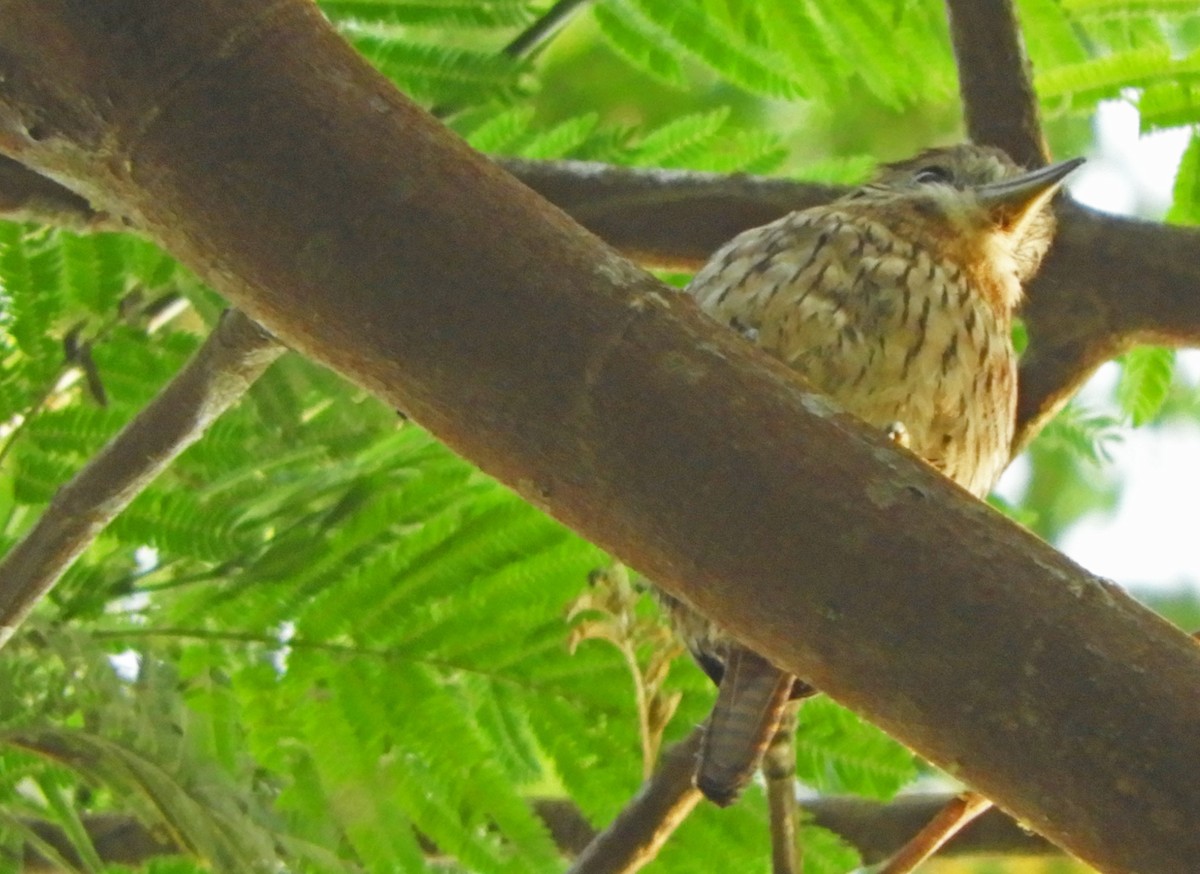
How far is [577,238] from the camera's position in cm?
145

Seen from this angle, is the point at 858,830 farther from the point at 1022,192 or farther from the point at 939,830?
the point at 1022,192

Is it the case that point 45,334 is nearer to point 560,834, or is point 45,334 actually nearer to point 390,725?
point 390,725

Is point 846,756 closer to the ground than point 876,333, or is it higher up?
closer to the ground

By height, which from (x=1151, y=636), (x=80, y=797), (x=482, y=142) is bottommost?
(x=80, y=797)

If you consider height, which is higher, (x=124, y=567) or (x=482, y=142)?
(x=482, y=142)

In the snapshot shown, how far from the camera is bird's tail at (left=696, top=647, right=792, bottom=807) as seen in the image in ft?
Answer: 5.80

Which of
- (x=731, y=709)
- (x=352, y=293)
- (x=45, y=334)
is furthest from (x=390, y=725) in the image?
(x=352, y=293)

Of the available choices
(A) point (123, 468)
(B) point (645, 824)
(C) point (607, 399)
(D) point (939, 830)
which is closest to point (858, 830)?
(B) point (645, 824)

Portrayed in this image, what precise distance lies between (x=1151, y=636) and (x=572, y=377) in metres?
0.50

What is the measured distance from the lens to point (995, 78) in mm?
2275

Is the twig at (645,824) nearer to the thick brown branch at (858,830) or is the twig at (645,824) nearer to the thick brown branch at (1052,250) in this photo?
the thick brown branch at (858,830)

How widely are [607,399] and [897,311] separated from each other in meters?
0.99

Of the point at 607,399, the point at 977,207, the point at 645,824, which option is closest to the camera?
the point at 607,399

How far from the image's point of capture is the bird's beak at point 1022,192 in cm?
229
